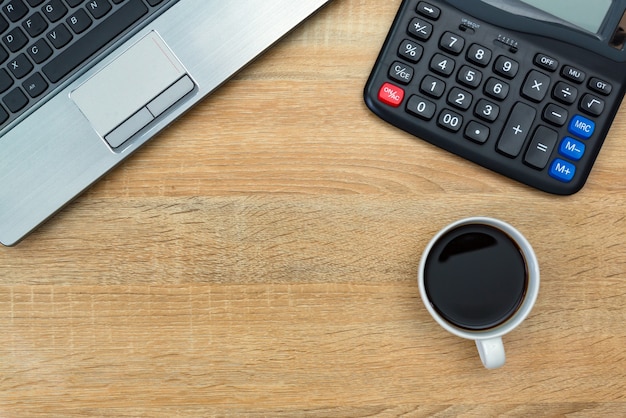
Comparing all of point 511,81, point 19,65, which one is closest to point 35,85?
point 19,65

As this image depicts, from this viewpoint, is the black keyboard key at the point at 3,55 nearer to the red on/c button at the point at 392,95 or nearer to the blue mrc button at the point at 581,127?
the red on/c button at the point at 392,95

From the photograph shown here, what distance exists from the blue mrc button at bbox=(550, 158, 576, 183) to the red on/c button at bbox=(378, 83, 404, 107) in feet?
0.40

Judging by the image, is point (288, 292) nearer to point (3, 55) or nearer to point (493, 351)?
point (493, 351)

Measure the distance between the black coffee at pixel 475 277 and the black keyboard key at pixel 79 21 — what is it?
294 millimetres

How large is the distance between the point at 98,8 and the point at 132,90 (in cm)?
6

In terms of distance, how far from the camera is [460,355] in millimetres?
449

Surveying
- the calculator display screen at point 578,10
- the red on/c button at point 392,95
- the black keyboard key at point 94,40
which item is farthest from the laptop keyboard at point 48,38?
the calculator display screen at point 578,10

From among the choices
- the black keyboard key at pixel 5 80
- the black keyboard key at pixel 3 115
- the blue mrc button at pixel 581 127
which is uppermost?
the black keyboard key at pixel 5 80

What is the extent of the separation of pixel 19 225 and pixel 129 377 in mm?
137

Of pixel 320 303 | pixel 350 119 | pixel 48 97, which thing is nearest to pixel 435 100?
pixel 350 119

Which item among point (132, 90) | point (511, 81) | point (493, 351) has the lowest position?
point (493, 351)

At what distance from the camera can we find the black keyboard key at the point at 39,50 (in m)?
0.41

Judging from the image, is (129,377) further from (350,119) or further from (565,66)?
(565,66)

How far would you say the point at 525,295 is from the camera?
0.43 m
